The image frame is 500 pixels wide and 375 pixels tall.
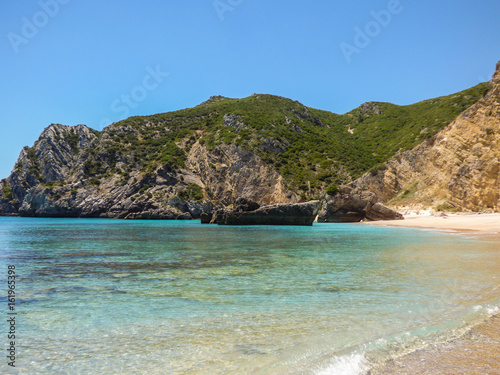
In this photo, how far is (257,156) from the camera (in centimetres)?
8050

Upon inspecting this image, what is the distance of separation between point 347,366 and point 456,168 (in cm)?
5741

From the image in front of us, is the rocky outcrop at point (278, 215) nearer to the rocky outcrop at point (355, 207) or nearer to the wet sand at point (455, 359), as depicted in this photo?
the rocky outcrop at point (355, 207)

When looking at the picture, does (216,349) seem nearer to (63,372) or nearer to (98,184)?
(63,372)

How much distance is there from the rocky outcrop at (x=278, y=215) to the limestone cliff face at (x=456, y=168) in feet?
69.0

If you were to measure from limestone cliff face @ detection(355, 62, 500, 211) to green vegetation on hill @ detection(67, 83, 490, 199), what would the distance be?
6.31m

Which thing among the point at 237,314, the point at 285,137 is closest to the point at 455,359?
the point at 237,314

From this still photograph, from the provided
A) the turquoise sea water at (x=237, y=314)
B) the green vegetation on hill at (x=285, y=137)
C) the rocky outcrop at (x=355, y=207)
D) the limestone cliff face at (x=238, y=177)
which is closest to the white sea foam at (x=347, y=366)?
the turquoise sea water at (x=237, y=314)

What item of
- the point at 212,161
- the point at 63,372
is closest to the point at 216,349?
the point at 63,372

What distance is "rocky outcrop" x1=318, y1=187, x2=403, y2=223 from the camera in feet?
173

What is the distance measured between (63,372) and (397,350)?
14.8 ft

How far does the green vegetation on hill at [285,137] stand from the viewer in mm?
77250

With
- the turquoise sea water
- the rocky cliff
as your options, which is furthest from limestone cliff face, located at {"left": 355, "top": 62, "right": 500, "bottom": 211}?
the turquoise sea water

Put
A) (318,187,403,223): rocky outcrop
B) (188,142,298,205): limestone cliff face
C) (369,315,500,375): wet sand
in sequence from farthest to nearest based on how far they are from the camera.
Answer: (188,142,298,205): limestone cliff face < (318,187,403,223): rocky outcrop < (369,315,500,375): wet sand

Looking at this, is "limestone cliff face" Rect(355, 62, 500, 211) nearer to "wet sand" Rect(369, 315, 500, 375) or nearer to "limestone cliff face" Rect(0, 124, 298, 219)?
"limestone cliff face" Rect(0, 124, 298, 219)
